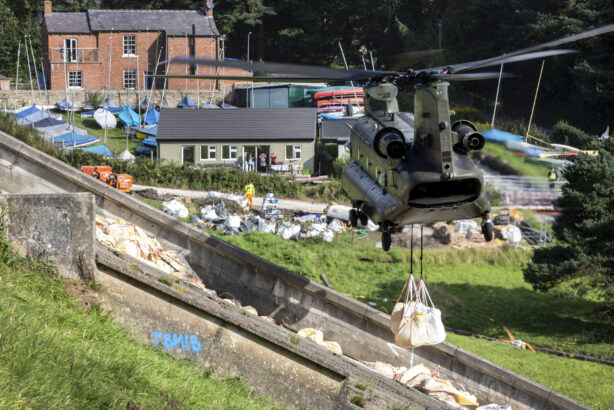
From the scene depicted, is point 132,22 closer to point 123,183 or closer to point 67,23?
point 67,23

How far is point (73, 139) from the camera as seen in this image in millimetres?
51969

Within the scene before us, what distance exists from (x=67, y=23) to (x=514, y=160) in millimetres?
65080

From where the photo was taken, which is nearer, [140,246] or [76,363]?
[76,363]

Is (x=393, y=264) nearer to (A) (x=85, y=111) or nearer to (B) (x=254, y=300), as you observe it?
(B) (x=254, y=300)

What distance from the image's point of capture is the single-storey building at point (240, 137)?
48.2 m

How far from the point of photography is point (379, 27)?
78312mm

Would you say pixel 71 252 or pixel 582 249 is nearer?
pixel 71 252

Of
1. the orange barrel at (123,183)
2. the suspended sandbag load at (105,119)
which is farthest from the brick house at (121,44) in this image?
the orange barrel at (123,183)

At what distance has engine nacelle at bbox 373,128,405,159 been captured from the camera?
12.1m

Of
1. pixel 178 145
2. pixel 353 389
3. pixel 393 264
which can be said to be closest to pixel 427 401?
pixel 353 389

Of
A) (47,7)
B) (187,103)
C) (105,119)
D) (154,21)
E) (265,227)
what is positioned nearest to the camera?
(265,227)

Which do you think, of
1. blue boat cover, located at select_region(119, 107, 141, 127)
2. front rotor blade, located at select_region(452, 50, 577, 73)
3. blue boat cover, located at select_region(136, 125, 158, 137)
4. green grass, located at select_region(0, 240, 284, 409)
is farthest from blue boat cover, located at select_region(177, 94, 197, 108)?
green grass, located at select_region(0, 240, 284, 409)

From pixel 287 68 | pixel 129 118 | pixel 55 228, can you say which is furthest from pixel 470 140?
pixel 129 118

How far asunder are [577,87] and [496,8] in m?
11.1
